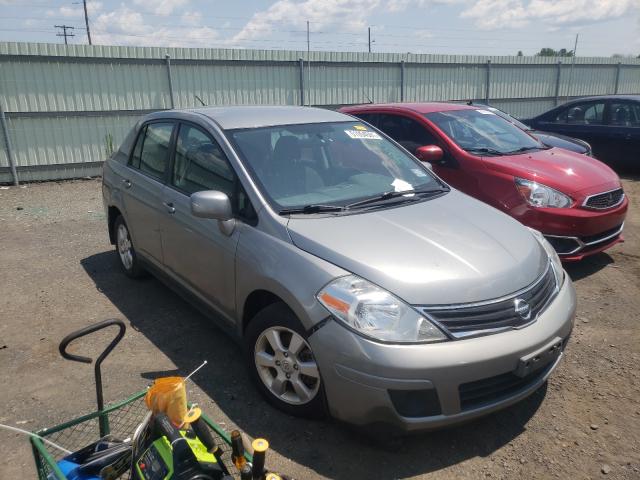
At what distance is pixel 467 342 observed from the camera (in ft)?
8.37

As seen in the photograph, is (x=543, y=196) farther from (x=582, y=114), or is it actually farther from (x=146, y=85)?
(x=146, y=85)

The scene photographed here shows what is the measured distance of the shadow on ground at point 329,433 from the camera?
8.91 ft

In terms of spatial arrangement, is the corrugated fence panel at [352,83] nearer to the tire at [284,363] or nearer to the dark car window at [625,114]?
the dark car window at [625,114]

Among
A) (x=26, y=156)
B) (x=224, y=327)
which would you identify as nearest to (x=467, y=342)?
(x=224, y=327)

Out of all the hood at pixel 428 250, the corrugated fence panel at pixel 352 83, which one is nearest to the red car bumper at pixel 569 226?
the hood at pixel 428 250

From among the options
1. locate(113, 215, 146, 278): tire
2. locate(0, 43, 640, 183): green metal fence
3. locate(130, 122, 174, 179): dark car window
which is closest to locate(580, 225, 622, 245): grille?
locate(130, 122, 174, 179): dark car window

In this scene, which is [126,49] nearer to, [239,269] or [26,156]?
[26,156]

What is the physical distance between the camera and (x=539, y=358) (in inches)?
108

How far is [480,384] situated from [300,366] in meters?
0.91

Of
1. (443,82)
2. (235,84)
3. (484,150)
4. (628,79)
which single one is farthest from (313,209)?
(628,79)

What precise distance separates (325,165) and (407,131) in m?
2.80

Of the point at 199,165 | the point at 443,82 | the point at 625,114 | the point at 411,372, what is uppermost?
the point at 199,165

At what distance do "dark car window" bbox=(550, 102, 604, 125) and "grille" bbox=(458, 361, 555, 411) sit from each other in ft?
29.9

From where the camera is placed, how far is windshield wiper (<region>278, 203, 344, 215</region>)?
3.19 metres
